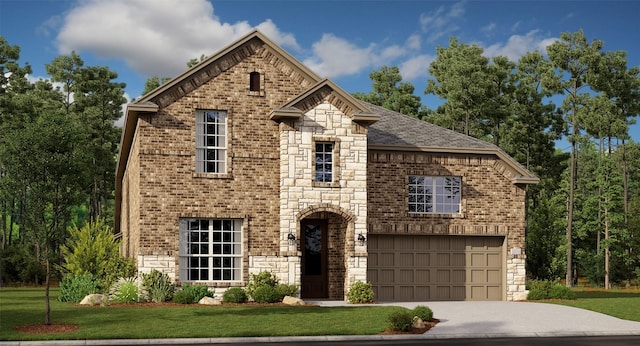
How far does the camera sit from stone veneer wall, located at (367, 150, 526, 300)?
27562 mm

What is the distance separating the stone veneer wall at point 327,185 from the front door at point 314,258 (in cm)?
134

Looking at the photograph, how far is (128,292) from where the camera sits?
23375mm

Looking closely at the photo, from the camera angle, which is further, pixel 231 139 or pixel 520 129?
pixel 520 129

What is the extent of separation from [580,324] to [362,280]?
7.89m

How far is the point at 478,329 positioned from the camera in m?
19.0

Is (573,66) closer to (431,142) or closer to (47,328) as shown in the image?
(431,142)

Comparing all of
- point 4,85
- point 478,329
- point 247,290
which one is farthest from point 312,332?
point 4,85

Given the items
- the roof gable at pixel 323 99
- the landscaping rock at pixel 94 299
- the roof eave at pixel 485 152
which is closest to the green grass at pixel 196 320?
the landscaping rock at pixel 94 299

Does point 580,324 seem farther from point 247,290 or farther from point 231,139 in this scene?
point 231,139

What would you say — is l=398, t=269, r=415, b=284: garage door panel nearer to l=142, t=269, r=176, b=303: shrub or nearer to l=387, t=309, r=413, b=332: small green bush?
l=142, t=269, r=176, b=303: shrub

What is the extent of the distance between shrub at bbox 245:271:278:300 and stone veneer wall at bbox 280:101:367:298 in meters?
0.87

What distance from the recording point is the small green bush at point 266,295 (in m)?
24.1

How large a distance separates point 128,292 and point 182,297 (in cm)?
172

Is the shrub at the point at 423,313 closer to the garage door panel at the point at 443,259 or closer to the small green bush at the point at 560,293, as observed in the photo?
the garage door panel at the point at 443,259
